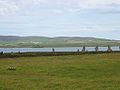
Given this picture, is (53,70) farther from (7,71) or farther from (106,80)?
(106,80)

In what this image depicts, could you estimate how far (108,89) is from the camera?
2852 centimetres

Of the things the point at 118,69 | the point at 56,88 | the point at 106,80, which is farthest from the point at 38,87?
the point at 118,69

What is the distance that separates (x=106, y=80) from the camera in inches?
1331

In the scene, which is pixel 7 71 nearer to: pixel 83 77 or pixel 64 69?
pixel 64 69

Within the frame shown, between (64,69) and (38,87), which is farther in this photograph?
(64,69)

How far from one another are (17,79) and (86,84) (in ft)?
24.0

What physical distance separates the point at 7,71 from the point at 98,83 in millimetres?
14202

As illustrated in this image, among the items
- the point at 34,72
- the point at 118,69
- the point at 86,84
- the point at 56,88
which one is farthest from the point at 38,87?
the point at 118,69

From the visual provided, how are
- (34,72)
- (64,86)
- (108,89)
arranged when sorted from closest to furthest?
(108,89), (64,86), (34,72)

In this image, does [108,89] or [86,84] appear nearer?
[108,89]

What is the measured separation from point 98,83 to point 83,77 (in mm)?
4870

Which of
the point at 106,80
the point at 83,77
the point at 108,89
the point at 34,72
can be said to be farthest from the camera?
the point at 34,72

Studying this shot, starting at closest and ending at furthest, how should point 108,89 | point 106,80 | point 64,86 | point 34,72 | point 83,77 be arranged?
1. point 108,89
2. point 64,86
3. point 106,80
4. point 83,77
5. point 34,72

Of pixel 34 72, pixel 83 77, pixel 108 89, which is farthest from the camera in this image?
pixel 34 72
